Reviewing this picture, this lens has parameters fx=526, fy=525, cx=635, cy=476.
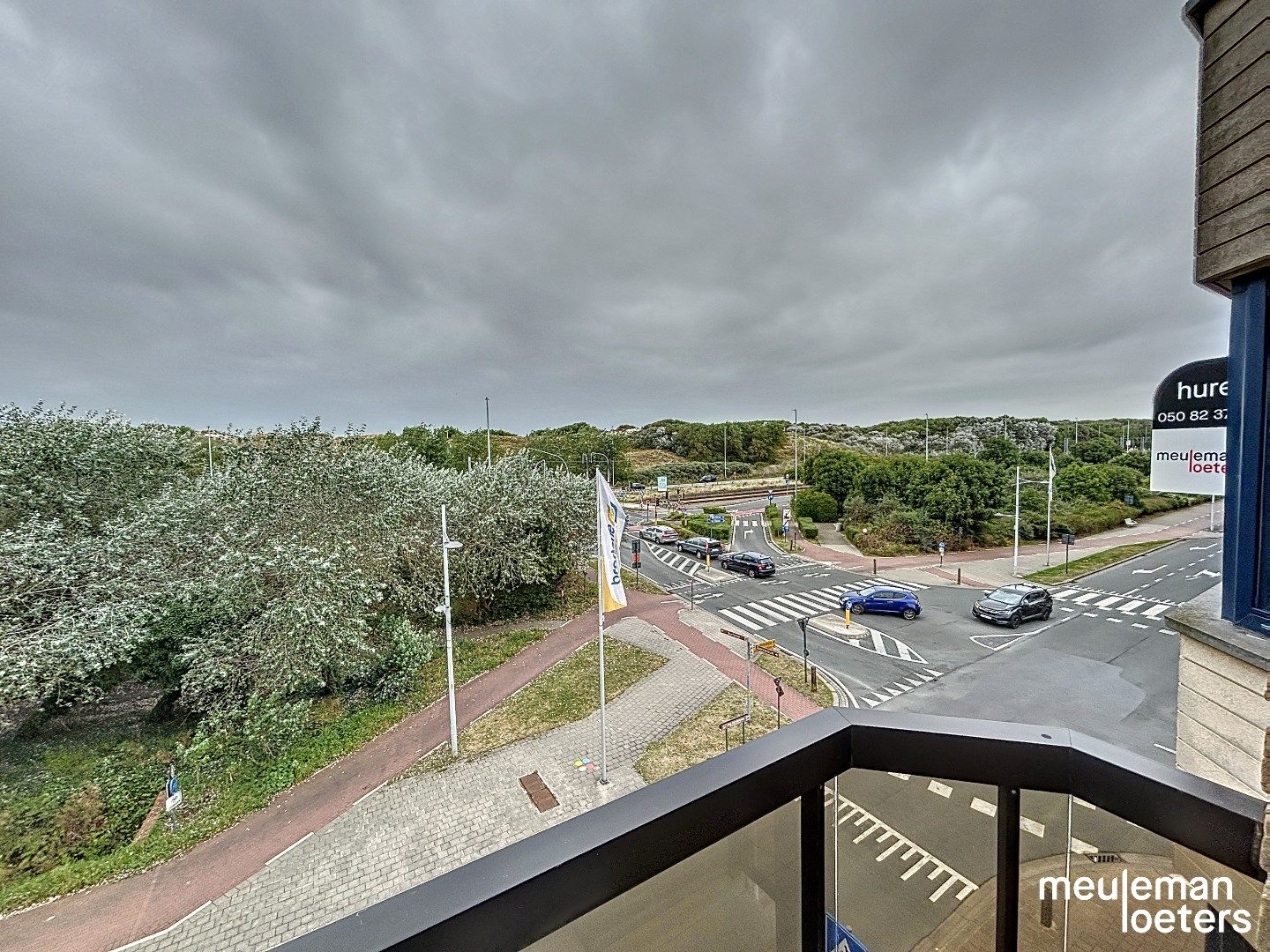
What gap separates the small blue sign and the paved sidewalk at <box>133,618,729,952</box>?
17.7 feet

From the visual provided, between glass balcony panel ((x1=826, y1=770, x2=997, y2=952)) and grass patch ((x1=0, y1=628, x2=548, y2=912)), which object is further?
grass patch ((x1=0, y1=628, x2=548, y2=912))

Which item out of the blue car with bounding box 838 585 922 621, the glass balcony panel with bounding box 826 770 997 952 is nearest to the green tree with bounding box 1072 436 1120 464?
the blue car with bounding box 838 585 922 621

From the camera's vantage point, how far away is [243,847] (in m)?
6.81

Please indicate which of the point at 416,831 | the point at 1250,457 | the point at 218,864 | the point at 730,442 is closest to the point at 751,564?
the point at 416,831

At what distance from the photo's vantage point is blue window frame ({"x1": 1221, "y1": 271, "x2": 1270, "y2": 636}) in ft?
9.41

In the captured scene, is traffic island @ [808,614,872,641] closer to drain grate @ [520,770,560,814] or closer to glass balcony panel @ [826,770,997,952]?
drain grate @ [520,770,560,814]

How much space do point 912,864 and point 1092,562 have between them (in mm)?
25063

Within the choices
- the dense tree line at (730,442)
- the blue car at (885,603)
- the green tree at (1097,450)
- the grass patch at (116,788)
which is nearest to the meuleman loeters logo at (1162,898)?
the grass patch at (116,788)

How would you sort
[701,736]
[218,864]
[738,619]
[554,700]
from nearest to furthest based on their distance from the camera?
1. [218,864]
2. [701,736]
3. [554,700]
4. [738,619]

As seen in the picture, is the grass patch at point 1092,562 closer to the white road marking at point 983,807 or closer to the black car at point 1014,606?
the black car at point 1014,606

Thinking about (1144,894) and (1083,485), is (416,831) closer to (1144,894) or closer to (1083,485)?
(1144,894)

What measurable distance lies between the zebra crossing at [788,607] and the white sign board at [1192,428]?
1101 centimetres

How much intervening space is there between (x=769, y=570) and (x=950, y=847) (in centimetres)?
1864

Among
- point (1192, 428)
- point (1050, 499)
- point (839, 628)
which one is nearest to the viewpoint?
point (1192, 428)
